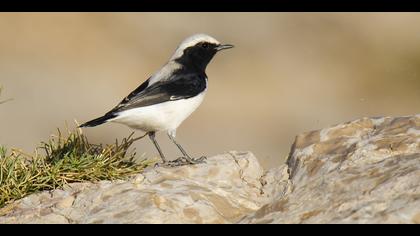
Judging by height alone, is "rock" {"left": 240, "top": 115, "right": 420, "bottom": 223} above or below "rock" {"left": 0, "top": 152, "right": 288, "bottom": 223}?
above

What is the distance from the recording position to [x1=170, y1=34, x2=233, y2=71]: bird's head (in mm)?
11406

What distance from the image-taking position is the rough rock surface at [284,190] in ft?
21.0

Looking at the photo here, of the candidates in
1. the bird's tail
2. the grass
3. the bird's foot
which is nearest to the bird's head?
the bird's tail

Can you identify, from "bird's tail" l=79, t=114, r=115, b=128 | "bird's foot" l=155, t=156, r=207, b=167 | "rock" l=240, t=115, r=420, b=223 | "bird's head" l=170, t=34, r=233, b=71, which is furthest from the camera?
"bird's head" l=170, t=34, r=233, b=71

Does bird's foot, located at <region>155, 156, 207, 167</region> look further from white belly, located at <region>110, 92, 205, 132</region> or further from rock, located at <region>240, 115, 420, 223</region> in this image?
rock, located at <region>240, 115, 420, 223</region>

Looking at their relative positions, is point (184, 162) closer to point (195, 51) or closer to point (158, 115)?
point (158, 115)

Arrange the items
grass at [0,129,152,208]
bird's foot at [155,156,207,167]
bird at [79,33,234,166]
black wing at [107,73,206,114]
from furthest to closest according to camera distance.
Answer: black wing at [107,73,206,114] → bird at [79,33,234,166] → bird's foot at [155,156,207,167] → grass at [0,129,152,208]

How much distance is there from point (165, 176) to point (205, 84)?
3103 millimetres

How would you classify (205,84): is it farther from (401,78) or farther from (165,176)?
(401,78)

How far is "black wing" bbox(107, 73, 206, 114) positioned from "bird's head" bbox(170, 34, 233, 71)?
62 centimetres

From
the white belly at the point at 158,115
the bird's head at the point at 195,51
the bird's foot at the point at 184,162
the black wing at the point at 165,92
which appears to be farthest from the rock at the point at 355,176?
the bird's head at the point at 195,51

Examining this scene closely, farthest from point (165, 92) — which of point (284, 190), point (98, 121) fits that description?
point (284, 190)

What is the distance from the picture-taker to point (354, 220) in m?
6.00

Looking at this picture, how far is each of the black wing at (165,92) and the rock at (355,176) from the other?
2.21m
